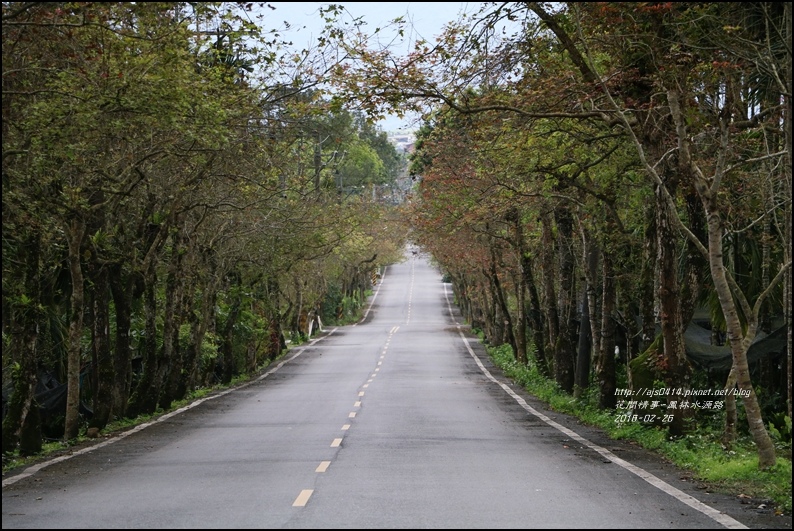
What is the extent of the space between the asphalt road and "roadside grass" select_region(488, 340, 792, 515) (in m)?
0.35

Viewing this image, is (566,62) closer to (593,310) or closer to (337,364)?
(593,310)

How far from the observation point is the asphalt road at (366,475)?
8.88 meters

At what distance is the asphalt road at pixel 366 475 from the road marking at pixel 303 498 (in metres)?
0.02

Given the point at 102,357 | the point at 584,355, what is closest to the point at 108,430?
the point at 102,357

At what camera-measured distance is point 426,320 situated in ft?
290

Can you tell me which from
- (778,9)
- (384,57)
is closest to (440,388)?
(384,57)

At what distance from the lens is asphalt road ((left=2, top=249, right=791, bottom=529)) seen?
349 inches

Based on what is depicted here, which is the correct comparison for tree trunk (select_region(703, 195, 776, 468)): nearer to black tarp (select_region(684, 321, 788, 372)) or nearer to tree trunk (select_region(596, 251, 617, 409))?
tree trunk (select_region(596, 251, 617, 409))

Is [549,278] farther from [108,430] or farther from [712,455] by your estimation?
[712,455]

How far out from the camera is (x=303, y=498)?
9.93 meters

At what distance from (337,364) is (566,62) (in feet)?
90.5

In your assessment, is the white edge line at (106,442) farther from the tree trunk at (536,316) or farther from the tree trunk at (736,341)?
the tree trunk at (536,316)

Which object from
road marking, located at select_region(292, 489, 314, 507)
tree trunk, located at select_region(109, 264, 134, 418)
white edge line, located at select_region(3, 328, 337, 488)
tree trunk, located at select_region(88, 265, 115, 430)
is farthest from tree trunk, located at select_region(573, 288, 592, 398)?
road marking, located at select_region(292, 489, 314, 507)

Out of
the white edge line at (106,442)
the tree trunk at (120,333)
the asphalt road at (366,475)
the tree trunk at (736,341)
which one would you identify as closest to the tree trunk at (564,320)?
the asphalt road at (366,475)
